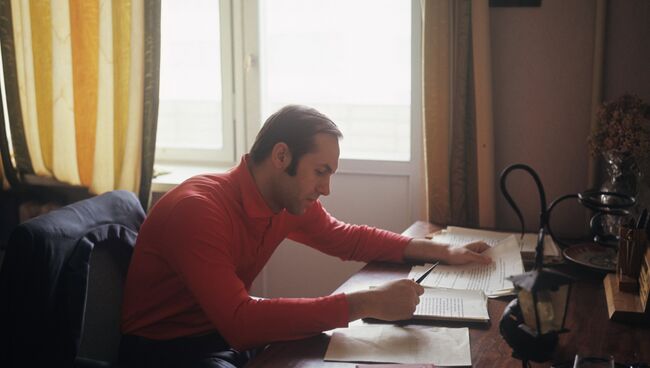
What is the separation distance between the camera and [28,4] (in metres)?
2.73

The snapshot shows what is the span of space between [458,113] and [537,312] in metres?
1.30

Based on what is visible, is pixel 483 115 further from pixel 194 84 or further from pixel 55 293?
pixel 55 293

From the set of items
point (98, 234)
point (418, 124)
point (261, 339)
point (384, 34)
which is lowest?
point (261, 339)

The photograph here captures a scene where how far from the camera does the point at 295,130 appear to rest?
163 cm

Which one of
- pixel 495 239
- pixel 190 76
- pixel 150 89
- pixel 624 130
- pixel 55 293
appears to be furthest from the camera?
pixel 190 76

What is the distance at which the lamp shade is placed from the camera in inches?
40.7

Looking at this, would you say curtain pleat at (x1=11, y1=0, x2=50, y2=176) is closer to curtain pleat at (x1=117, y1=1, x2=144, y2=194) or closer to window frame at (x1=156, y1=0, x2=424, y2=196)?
curtain pleat at (x1=117, y1=1, x2=144, y2=194)

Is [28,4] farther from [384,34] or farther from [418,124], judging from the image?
[418,124]

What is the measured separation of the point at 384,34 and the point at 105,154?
115 centimetres

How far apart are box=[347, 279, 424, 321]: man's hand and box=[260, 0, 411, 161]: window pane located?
126cm

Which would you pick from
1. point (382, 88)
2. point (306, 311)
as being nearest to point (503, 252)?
point (306, 311)

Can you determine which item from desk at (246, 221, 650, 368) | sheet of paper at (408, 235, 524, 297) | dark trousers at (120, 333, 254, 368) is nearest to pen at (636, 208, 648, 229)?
desk at (246, 221, 650, 368)

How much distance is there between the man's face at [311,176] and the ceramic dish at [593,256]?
66 cm

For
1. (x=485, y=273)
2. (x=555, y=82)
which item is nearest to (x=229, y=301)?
(x=485, y=273)
